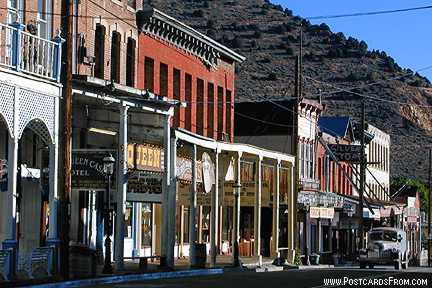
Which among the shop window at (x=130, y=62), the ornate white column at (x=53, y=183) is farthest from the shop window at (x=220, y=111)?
the ornate white column at (x=53, y=183)

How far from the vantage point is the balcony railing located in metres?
24.6

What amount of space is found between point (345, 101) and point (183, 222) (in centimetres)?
8548

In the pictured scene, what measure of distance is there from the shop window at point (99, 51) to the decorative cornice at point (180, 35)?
350 cm

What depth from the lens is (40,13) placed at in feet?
102

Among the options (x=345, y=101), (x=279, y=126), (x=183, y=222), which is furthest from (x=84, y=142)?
(x=345, y=101)

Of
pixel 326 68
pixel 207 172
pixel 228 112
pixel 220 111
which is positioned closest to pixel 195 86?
pixel 220 111

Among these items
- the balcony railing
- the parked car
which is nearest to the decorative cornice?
the parked car

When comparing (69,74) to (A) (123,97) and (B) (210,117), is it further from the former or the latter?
(B) (210,117)

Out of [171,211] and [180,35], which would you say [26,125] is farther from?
[180,35]

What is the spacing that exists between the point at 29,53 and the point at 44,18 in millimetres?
5939

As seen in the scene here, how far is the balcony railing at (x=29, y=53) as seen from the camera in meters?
24.6

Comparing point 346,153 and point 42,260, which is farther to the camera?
point 346,153

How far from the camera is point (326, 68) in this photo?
13950 centimetres

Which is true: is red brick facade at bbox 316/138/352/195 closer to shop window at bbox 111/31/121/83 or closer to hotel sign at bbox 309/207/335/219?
hotel sign at bbox 309/207/335/219
